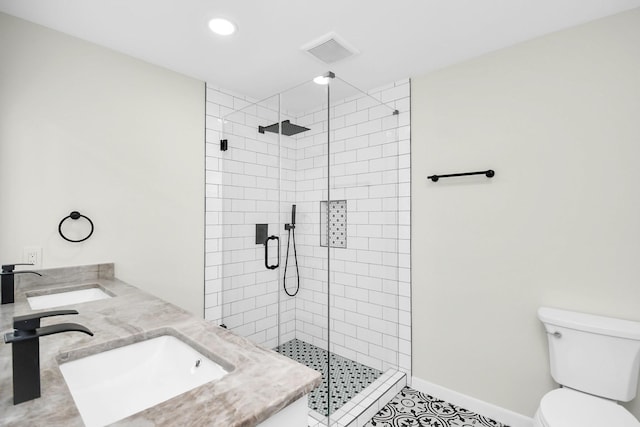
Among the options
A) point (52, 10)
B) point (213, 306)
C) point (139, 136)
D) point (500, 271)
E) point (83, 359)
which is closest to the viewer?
point (83, 359)

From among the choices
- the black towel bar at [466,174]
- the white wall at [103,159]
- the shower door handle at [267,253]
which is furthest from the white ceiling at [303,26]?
the shower door handle at [267,253]

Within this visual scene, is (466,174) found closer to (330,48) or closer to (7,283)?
(330,48)

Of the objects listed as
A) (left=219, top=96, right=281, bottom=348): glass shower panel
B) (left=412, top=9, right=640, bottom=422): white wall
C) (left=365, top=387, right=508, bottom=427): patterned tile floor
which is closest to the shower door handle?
(left=219, top=96, right=281, bottom=348): glass shower panel

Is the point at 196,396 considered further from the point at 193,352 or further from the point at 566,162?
the point at 566,162

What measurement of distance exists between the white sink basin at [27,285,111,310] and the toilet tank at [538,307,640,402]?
2525 mm

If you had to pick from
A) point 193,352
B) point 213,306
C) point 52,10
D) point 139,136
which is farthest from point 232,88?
point 193,352

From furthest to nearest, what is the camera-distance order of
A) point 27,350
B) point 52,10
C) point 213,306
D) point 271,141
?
point 213,306 < point 271,141 < point 52,10 < point 27,350

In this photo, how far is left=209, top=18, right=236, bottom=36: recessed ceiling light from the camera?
1827 mm

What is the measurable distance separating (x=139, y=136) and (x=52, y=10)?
788 mm

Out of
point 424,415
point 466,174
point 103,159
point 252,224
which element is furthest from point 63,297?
point 466,174

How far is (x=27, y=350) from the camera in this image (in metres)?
0.76

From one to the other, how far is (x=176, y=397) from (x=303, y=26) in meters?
1.93

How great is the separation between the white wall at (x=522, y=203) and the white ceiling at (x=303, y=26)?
194 millimetres

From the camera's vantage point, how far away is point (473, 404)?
7.17 ft
